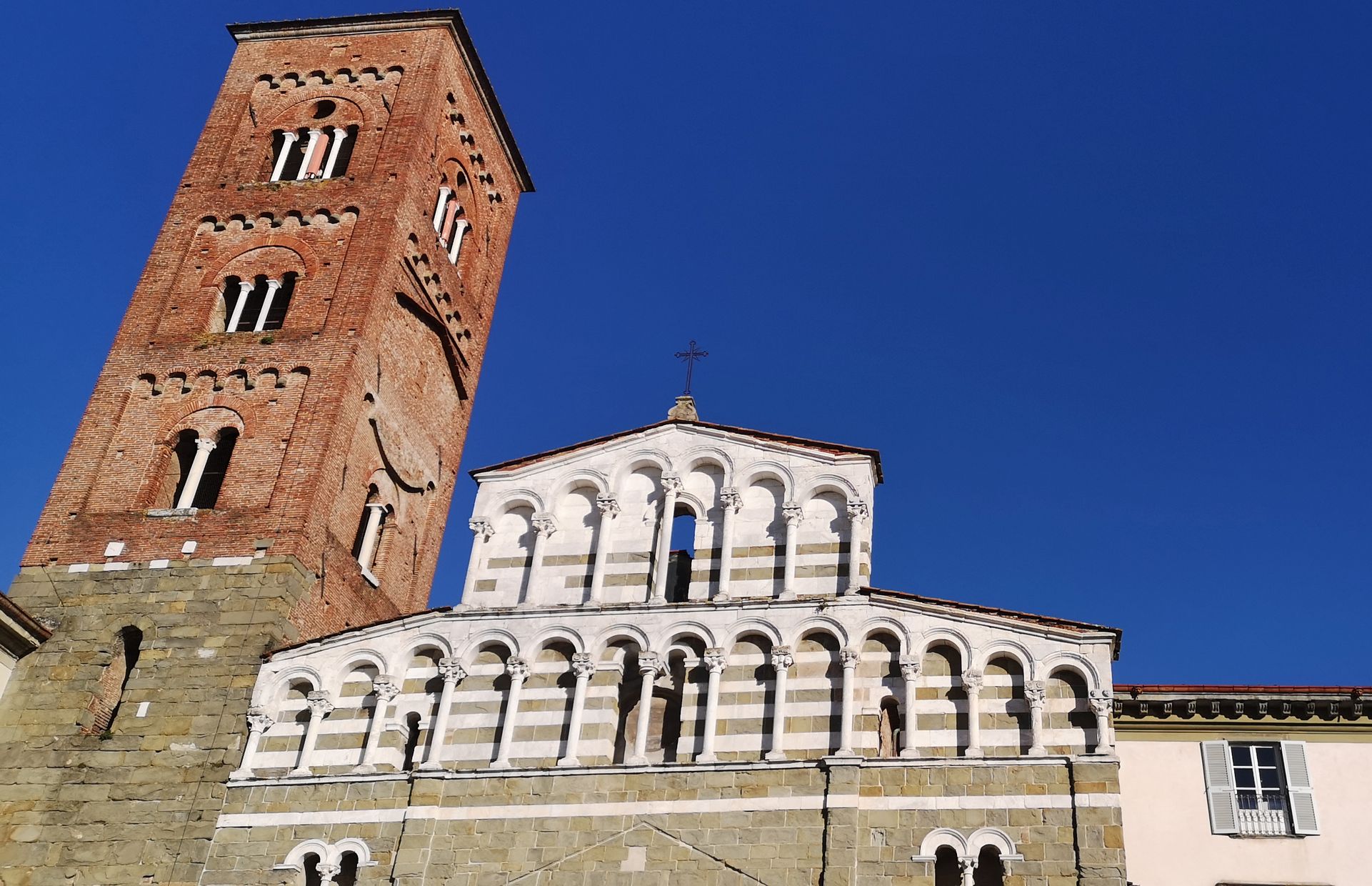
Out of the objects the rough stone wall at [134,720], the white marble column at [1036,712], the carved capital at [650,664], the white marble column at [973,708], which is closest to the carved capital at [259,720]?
the rough stone wall at [134,720]

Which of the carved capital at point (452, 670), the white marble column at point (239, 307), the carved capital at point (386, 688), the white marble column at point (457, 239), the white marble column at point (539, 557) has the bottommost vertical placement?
the carved capital at point (386, 688)

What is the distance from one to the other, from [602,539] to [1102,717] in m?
A: 7.19

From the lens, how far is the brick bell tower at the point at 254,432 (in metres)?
20.2

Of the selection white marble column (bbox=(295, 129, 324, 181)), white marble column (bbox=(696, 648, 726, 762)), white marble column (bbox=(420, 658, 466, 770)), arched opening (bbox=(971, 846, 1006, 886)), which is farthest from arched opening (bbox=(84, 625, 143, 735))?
arched opening (bbox=(971, 846, 1006, 886))

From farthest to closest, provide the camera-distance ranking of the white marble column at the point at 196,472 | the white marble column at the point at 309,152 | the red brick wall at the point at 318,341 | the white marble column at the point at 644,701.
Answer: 1. the white marble column at the point at 309,152
2. the white marble column at the point at 196,472
3. the red brick wall at the point at 318,341
4. the white marble column at the point at 644,701

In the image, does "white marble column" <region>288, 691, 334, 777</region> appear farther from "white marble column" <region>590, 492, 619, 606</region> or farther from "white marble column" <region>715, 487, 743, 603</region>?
"white marble column" <region>715, 487, 743, 603</region>

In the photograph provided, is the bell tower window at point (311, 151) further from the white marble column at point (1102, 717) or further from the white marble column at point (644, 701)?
the white marble column at point (1102, 717)

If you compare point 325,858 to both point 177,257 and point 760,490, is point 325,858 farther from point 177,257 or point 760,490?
point 177,257

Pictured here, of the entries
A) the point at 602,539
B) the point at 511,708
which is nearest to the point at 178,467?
the point at 602,539

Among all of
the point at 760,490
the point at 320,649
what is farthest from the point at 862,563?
the point at 320,649

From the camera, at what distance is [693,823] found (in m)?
17.9

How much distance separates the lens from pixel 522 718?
19469mm

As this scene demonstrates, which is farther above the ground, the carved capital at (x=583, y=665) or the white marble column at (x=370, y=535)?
the white marble column at (x=370, y=535)

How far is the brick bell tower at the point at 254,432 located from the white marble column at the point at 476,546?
2.65m
